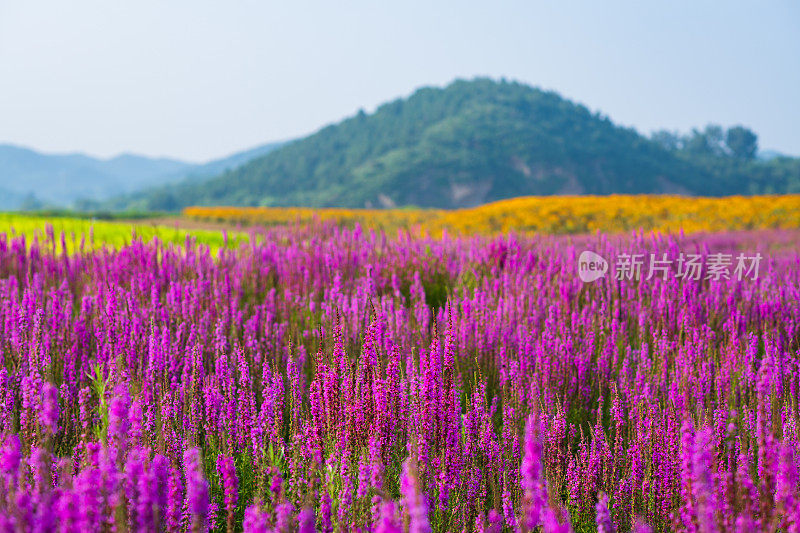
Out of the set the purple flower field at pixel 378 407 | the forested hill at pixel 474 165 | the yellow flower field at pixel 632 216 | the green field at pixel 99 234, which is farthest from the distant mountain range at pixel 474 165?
the purple flower field at pixel 378 407

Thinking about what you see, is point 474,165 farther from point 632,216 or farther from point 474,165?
point 632,216

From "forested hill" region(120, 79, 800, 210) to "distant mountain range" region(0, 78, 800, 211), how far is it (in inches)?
7.1

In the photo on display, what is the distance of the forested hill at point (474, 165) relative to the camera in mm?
86312

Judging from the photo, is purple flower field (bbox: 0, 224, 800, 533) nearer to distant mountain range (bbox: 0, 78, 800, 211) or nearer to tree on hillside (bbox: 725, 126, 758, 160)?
distant mountain range (bbox: 0, 78, 800, 211)

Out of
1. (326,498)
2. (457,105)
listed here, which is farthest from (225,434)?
(457,105)

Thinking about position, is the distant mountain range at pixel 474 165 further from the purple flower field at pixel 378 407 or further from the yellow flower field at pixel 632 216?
the purple flower field at pixel 378 407

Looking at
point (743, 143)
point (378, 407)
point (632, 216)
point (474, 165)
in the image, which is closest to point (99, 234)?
point (378, 407)

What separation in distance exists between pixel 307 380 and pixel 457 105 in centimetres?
12079

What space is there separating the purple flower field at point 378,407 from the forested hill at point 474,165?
7421 cm

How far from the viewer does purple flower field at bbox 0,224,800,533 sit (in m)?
1.30

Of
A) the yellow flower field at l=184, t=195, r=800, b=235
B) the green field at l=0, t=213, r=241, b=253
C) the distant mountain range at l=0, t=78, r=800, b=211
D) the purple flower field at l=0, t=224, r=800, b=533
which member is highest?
the distant mountain range at l=0, t=78, r=800, b=211

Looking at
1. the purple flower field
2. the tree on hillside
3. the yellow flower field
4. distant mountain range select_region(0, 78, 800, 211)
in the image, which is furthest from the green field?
the tree on hillside

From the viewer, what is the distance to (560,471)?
1.95 m

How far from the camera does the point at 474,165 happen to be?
3546 inches
